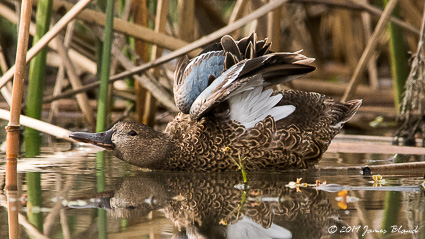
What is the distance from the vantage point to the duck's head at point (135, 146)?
155 inches

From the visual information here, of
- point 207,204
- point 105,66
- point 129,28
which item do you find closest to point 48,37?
point 105,66

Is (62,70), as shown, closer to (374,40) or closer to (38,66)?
(38,66)

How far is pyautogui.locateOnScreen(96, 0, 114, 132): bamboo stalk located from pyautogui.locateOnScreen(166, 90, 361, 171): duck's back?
76cm

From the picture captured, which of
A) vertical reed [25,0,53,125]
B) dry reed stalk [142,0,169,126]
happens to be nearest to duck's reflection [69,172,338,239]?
vertical reed [25,0,53,125]

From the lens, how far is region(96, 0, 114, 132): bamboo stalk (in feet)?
14.6

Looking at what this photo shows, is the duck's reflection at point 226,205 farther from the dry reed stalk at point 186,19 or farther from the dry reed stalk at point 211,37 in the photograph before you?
the dry reed stalk at point 186,19

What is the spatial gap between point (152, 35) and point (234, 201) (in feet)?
8.33

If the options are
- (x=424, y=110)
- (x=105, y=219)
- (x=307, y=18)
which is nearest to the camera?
(x=105, y=219)

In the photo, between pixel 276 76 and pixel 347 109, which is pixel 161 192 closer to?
pixel 276 76

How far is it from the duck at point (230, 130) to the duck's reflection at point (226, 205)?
0.57 feet

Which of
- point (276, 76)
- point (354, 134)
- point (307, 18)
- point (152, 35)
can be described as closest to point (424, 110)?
point (354, 134)

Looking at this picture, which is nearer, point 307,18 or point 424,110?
point 424,110

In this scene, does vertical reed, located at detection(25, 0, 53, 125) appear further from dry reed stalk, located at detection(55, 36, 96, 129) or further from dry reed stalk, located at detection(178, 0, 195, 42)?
dry reed stalk, located at detection(178, 0, 195, 42)

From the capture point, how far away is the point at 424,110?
17.1ft
